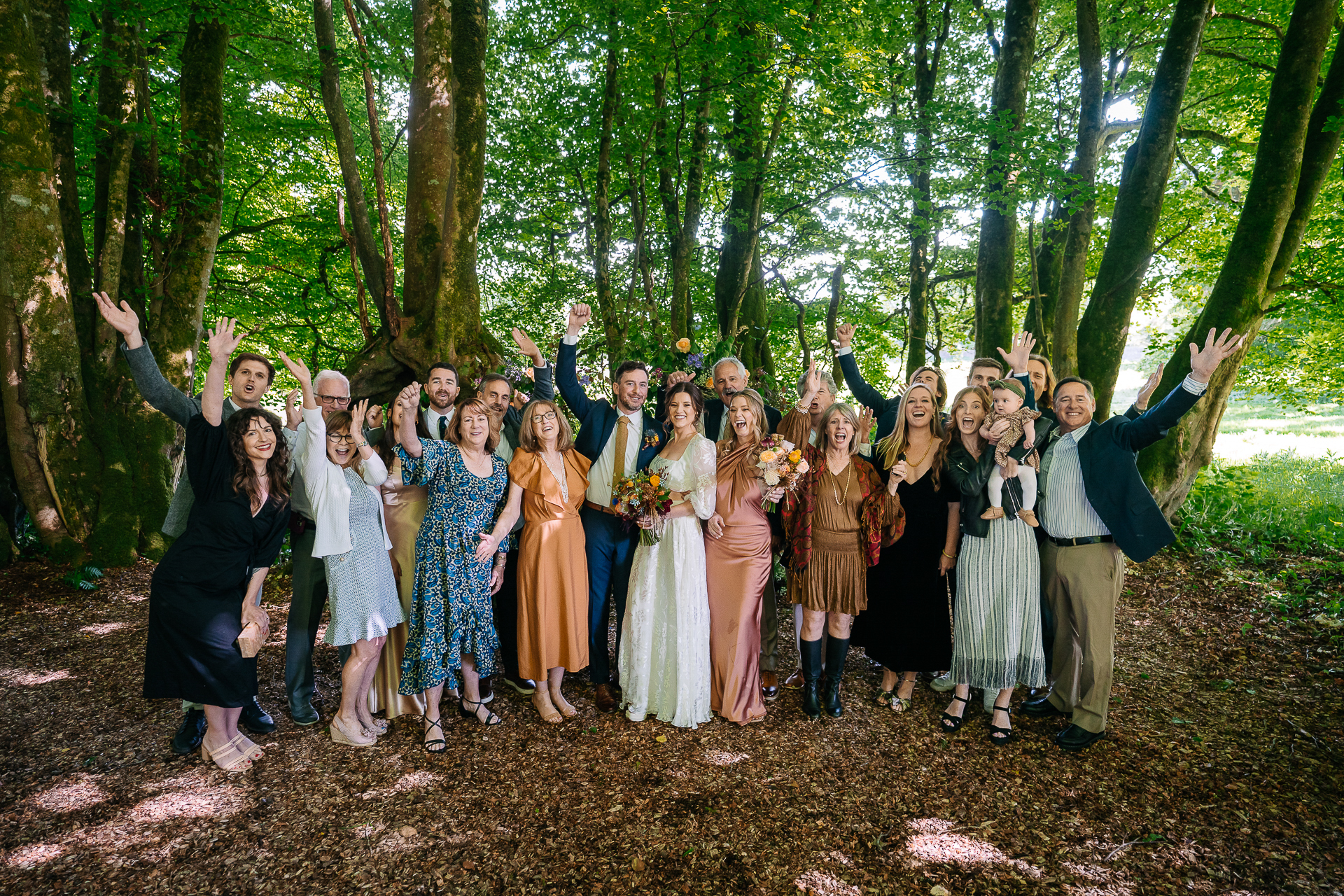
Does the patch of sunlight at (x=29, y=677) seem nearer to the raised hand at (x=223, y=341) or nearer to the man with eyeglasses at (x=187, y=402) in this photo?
the man with eyeglasses at (x=187, y=402)

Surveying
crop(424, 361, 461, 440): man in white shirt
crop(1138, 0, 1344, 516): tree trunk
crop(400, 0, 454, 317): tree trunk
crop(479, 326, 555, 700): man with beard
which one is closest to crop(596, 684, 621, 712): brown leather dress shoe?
crop(479, 326, 555, 700): man with beard

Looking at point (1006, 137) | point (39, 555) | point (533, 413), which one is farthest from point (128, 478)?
point (1006, 137)

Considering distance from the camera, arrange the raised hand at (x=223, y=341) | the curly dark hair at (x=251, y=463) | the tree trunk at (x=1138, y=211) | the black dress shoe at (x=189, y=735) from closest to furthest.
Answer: the raised hand at (x=223, y=341)
the curly dark hair at (x=251, y=463)
the black dress shoe at (x=189, y=735)
the tree trunk at (x=1138, y=211)

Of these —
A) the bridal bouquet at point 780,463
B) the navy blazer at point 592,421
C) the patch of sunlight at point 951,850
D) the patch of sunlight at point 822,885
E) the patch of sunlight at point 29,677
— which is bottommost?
the patch of sunlight at point 951,850

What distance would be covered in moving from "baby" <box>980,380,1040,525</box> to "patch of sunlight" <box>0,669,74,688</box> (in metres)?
6.81

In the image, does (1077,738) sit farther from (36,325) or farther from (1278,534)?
(36,325)

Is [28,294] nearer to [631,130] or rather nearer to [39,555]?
[39,555]

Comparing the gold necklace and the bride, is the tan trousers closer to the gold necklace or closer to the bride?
the gold necklace

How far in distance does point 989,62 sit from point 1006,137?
824 cm

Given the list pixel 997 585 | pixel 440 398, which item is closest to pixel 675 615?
pixel 997 585

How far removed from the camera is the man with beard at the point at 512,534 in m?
4.22

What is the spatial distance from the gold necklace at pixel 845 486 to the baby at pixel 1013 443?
33.6 inches

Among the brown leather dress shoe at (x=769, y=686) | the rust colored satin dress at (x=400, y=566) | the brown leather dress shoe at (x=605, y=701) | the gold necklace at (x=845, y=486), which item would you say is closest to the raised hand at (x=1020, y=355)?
the gold necklace at (x=845, y=486)

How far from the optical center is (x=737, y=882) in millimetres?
2709
